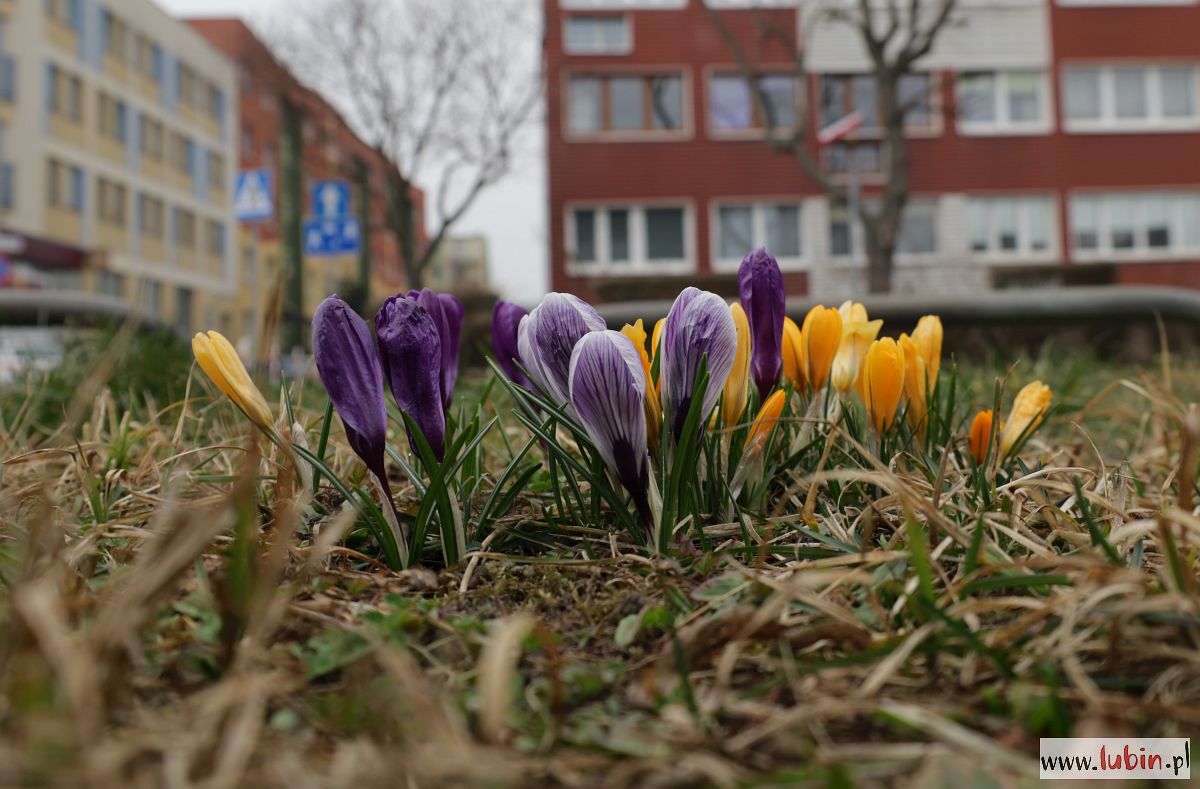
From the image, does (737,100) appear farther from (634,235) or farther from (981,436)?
(981,436)

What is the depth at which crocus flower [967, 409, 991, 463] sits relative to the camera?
159 cm

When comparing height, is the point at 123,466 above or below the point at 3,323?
below

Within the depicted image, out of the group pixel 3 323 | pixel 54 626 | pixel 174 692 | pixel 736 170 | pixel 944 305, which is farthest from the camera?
pixel 736 170

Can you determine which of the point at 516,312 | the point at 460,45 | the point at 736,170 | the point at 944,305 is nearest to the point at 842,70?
the point at 736,170

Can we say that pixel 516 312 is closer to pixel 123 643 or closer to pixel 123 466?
pixel 123 466

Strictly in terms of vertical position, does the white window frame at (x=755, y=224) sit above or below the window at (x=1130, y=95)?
below

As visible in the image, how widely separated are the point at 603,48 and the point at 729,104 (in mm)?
3498

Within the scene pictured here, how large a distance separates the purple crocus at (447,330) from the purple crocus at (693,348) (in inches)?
14.2

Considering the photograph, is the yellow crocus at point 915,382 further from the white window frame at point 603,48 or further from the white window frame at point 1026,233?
the white window frame at point 1026,233

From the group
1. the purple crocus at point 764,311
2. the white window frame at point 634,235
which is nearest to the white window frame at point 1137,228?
the white window frame at point 634,235

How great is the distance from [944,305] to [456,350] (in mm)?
5030

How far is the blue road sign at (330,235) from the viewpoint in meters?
11.8

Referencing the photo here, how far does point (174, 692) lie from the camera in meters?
0.86

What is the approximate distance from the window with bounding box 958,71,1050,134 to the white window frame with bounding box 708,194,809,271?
15.8 feet
